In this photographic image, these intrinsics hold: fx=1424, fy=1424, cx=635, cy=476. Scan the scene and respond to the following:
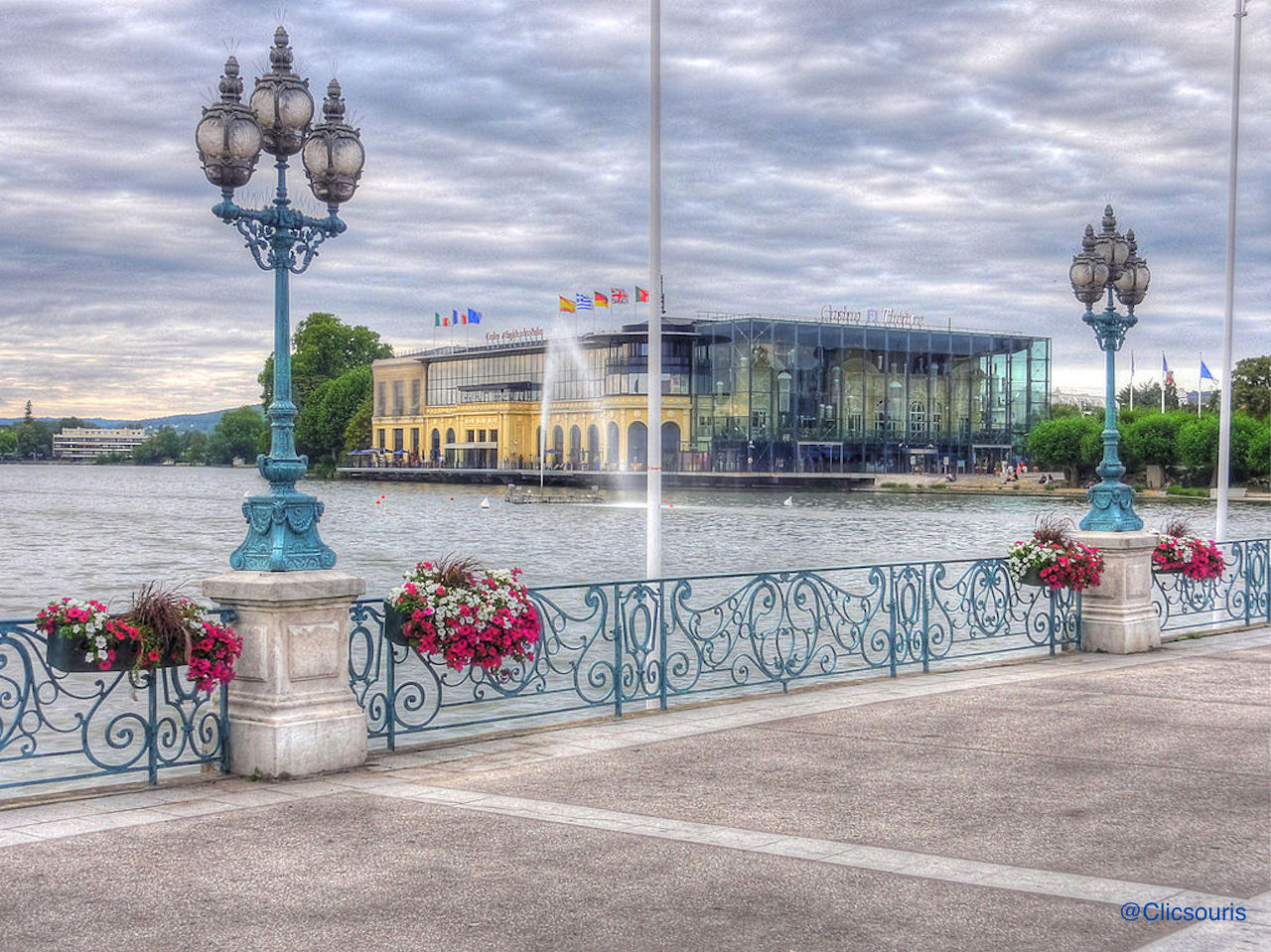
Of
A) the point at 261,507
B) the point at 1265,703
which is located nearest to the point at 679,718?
the point at 261,507

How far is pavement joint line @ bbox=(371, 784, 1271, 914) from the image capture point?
21.0 feet

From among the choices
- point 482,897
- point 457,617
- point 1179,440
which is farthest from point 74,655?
point 1179,440

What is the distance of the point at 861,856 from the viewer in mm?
7098

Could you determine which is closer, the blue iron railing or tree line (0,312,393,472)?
the blue iron railing

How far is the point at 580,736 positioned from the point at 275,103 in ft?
16.8

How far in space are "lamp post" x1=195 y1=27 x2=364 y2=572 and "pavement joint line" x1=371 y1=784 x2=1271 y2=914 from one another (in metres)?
2.24

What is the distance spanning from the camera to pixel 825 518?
80.5 meters

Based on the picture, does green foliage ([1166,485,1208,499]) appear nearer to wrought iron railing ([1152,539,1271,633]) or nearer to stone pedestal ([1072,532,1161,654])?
wrought iron railing ([1152,539,1271,633])

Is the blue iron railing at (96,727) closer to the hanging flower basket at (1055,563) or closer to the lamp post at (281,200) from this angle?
the lamp post at (281,200)

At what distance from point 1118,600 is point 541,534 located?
5537 centimetres

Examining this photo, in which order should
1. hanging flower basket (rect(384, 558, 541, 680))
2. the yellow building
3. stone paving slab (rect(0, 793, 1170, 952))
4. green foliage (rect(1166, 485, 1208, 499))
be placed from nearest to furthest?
stone paving slab (rect(0, 793, 1170, 952)) → hanging flower basket (rect(384, 558, 541, 680)) → green foliage (rect(1166, 485, 1208, 499)) → the yellow building

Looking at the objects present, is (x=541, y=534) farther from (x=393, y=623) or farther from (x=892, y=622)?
(x=393, y=623)

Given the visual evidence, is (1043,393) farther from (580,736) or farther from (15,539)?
(580,736)

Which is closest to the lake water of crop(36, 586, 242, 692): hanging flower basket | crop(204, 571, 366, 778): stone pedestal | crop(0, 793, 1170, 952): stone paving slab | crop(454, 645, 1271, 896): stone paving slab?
crop(204, 571, 366, 778): stone pedestal
